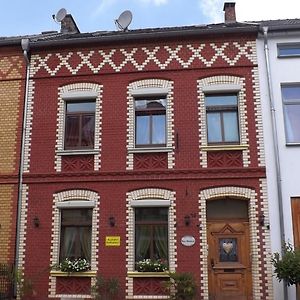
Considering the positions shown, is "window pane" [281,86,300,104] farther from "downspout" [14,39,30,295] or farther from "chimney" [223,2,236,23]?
Result: "downspout" [14,39,30,295]

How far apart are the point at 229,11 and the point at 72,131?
6.68 metres

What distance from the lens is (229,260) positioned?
12.4 metres

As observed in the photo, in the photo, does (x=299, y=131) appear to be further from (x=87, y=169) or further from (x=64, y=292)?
(x=64, y=292)

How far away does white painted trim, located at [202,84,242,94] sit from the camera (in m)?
13.1

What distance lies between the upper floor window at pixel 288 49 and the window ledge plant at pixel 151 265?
6777mm

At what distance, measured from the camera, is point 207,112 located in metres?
13.3

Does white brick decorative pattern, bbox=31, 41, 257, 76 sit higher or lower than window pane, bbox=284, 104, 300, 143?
higher

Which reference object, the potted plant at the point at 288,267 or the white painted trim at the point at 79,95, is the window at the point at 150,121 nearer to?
the white painted trim at the point at 79,95

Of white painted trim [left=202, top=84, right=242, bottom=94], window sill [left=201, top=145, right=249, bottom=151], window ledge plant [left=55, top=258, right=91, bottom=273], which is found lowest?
window ledge plant [left=55, top=258, right=91, bottom=273]

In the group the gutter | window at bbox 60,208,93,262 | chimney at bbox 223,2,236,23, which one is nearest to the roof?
the gutter

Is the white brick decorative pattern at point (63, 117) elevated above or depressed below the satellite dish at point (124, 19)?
below

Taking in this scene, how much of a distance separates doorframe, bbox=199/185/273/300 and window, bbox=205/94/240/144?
1473 mm

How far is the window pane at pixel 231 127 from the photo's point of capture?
42.8 ft

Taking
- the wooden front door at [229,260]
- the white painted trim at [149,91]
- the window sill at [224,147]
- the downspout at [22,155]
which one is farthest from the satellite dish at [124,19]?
the wooden front door at [229,260]
